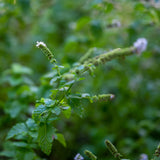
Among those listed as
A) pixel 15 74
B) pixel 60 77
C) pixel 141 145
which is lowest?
pixel 141 145

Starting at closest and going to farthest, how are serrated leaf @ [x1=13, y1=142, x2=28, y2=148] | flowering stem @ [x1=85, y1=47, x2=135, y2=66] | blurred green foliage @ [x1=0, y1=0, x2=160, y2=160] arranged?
flowering stem @ [x1=85, y1=47, x2=135, y2=66]
serrated leaf @ [x1=13, y1=142, x2=28, y2=148]
blurred green foliage @ [x1=0, y1=0, x2=160, y2=160]

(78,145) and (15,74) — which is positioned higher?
(15,74)

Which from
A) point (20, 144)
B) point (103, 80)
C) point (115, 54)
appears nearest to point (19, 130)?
point (20, 144)

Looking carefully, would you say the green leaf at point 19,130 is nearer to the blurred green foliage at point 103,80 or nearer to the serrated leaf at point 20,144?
the serrated leaf at point 20,144

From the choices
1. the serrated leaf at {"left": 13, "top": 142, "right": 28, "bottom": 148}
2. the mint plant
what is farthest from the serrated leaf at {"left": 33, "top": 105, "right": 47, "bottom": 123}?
the serrated leaf at {"left": 13, "top": 142, "right": 28, "bottom": 148}

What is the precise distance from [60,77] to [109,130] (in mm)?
1041

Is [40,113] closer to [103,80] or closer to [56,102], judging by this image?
[56,102]

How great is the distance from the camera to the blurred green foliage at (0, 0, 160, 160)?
4.59 ft

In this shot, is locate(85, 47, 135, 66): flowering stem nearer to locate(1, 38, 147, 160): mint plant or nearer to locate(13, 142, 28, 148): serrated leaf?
locate(1, 38, 147, 160): mint plant

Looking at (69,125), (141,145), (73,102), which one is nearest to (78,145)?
(69,125)

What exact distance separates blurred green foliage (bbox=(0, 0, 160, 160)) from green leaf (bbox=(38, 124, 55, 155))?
0.33 metres

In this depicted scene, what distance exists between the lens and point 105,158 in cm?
152

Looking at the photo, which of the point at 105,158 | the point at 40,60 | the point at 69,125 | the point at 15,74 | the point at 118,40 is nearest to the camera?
the point at 15,74

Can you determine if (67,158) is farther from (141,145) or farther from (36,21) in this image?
(36,21)
